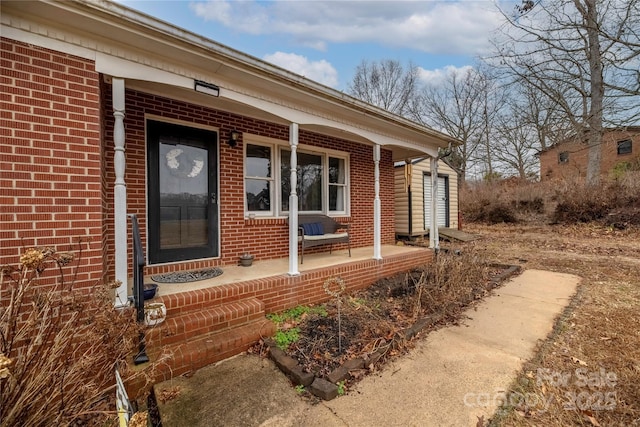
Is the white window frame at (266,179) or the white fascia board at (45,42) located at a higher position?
the white fascia board at (45,42)

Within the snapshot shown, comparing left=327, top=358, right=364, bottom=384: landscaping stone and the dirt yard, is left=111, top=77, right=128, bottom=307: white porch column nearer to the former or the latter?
left=327, top=358, right=364, bottom=384: landscaping stone

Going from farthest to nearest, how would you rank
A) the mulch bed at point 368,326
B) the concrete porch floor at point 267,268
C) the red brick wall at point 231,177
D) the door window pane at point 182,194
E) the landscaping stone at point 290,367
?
the door window pane at point 182,194 → the red brick wall at point 231,177 → the concrete porch floor at point 267,268 → the mulch bed at point 368,326 → the landscaping stone at point 290,367

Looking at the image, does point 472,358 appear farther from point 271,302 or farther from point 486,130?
point 486,130

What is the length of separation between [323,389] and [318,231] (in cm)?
348

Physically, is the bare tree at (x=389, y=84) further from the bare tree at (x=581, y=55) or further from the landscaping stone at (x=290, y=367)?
the landscaping stone at (x=290, y=367)

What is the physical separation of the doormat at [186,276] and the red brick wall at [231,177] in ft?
0.72

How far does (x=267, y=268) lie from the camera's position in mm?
4383

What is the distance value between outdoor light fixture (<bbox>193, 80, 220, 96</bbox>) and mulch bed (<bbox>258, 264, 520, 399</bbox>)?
8.87 feet

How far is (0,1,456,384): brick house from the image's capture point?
7.57 ft

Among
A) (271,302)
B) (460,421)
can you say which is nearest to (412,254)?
(271,302)

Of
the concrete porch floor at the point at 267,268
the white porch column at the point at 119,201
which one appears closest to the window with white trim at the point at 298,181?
the concrete porch floor at the point at 267,268

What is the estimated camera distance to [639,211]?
34.8 ft

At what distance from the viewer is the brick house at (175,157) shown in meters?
2.31

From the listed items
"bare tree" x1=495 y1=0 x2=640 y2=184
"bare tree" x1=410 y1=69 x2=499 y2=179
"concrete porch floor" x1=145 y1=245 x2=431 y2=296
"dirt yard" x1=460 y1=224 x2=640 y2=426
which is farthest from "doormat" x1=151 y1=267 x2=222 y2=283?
"bare tree" x1=410 y1=69 x2=499 y2=179
